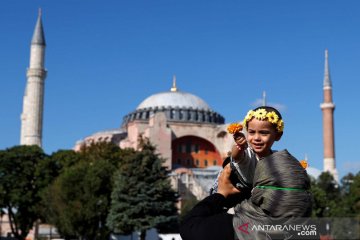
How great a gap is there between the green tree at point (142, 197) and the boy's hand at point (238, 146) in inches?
886

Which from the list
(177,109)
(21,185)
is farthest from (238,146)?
(177,109)

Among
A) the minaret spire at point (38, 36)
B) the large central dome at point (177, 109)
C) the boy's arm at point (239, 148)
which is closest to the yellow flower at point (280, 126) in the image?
the boy's arm at point (239, 148)

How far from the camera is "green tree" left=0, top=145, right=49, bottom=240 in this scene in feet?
113

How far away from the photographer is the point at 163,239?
25.3m

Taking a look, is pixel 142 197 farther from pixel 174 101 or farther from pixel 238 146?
pixel 174 101

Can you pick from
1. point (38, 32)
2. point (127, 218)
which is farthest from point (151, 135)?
point (127, 218)

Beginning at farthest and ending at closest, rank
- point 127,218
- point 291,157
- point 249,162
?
point 127,218
point 249,162
point 291,157

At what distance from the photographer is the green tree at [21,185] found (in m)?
34.6

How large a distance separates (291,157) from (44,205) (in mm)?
32816

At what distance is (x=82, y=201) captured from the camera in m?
29.3

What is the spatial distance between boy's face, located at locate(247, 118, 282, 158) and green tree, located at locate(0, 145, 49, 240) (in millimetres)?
32843

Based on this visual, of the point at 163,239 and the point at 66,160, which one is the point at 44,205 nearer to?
the point at 66,160

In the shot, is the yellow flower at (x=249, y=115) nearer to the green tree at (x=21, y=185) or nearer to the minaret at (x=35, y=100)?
the green tree at (x=21, y=185)

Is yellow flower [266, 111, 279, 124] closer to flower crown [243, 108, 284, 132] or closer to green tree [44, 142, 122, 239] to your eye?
flower crown [243, 108, 284, 132]
